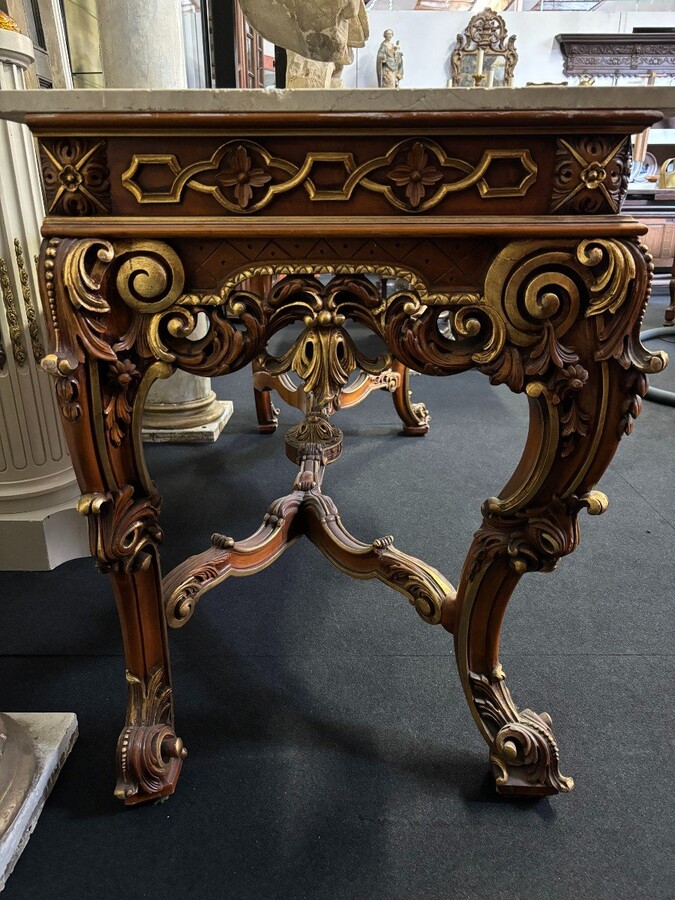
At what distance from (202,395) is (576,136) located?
2.37 meters

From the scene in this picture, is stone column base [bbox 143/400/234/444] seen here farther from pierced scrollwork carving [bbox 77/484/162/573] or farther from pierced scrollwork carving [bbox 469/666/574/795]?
pierced scrollwork carving [bbox 469/666/574/795]

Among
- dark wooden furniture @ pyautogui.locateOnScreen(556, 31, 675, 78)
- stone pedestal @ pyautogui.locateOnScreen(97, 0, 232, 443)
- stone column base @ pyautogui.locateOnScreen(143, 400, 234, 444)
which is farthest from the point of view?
dark wooden furniture @ pyautogui.locateOnScreen(556, 31, 675, 78)

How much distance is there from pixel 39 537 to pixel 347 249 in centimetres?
143

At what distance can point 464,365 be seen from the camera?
36.1 inches

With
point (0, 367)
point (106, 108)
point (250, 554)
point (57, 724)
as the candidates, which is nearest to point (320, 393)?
point (106, 108)

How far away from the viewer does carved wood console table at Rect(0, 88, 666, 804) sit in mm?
789

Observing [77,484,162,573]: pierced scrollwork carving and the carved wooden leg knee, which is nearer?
the carved wooden leg knee

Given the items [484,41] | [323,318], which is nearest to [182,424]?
[323,318]

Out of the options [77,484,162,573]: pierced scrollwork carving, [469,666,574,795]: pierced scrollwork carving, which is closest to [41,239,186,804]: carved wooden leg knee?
[77,484,162,573]: pierced scrollwork carving

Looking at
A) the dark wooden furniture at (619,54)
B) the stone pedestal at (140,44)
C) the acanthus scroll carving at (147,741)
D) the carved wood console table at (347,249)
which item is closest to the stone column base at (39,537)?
the acanthus scroll carving at (147,741)

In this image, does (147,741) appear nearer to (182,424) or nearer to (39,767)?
(39,767)

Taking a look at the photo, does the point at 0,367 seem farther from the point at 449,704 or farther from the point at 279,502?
the point at 449,704

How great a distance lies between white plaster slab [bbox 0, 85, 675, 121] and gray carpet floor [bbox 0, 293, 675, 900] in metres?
1.16

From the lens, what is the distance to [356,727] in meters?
1.32
